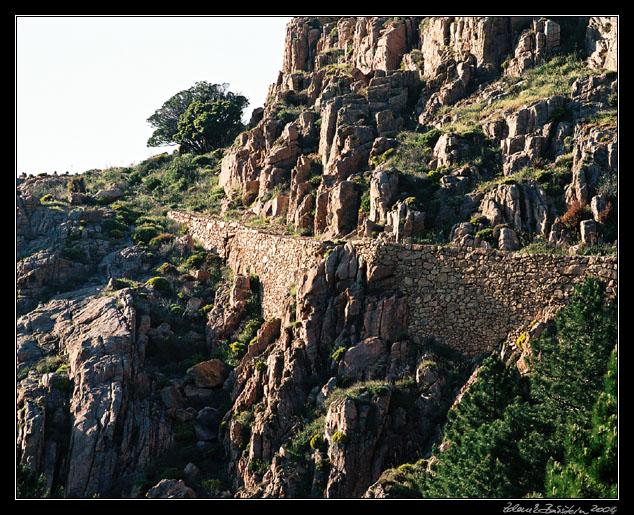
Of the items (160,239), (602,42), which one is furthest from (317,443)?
(602,42)

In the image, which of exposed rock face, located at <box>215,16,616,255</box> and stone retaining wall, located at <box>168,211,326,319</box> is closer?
exposed rock face, located at <box>215,16,616,255</box>

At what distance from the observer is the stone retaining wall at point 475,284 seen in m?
39.2

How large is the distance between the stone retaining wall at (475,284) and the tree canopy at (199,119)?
4004 cm

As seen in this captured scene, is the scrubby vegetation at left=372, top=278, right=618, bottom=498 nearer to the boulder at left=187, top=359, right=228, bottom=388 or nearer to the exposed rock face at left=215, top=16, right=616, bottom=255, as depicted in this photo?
the exposed rock face at left=215, top=16, right=616, bottom=255

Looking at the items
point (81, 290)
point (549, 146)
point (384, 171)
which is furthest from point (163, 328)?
point (549, 146)

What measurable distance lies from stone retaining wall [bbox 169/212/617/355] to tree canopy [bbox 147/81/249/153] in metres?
40.0

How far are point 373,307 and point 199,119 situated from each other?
153 ft

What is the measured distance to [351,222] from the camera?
49.6 meters

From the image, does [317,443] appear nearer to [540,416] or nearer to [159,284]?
[540,416]

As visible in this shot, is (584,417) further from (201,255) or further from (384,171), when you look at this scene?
(201,255)

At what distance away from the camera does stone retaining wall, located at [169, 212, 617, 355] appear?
39250 mm

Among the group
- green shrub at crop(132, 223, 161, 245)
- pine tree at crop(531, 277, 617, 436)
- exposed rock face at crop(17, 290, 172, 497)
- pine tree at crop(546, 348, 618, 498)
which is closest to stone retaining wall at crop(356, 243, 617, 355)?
pine tree at crop(531, 277, 617, 436)

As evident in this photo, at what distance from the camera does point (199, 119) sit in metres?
83.9

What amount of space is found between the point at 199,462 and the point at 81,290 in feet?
56.8
